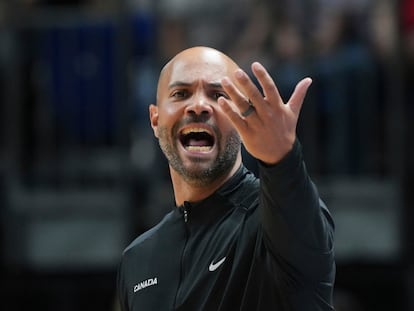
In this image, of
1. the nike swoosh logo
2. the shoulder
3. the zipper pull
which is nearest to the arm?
the nike swoosh logo

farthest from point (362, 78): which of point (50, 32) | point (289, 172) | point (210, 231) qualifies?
point (289, 172)

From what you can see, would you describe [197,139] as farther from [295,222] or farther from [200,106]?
[295,222]

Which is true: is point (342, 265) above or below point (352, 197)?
below

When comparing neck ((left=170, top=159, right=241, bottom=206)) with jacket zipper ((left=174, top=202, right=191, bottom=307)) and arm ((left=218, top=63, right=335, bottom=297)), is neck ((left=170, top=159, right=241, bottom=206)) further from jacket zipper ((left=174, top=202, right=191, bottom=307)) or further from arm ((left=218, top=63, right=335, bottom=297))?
arm ((left=218, top=63, right=335, bottom=297))

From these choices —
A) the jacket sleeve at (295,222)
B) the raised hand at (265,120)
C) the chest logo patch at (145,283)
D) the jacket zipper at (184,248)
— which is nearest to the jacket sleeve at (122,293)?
the chest logo patch at (145,283)

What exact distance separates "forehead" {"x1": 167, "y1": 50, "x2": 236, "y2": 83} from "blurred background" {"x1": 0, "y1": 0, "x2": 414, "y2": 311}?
4403 mm

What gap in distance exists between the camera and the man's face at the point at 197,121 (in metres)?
3.31

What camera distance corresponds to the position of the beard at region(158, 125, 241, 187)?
3.34m

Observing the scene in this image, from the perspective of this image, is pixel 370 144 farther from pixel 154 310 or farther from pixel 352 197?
pixel 154 310

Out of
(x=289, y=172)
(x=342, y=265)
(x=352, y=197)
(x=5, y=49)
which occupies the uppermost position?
(x=5, y=49)

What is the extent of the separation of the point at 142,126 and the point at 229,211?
15.9 feet

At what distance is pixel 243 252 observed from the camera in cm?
318

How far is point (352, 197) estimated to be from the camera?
314 inches

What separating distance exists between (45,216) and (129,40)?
1547 millimetres
